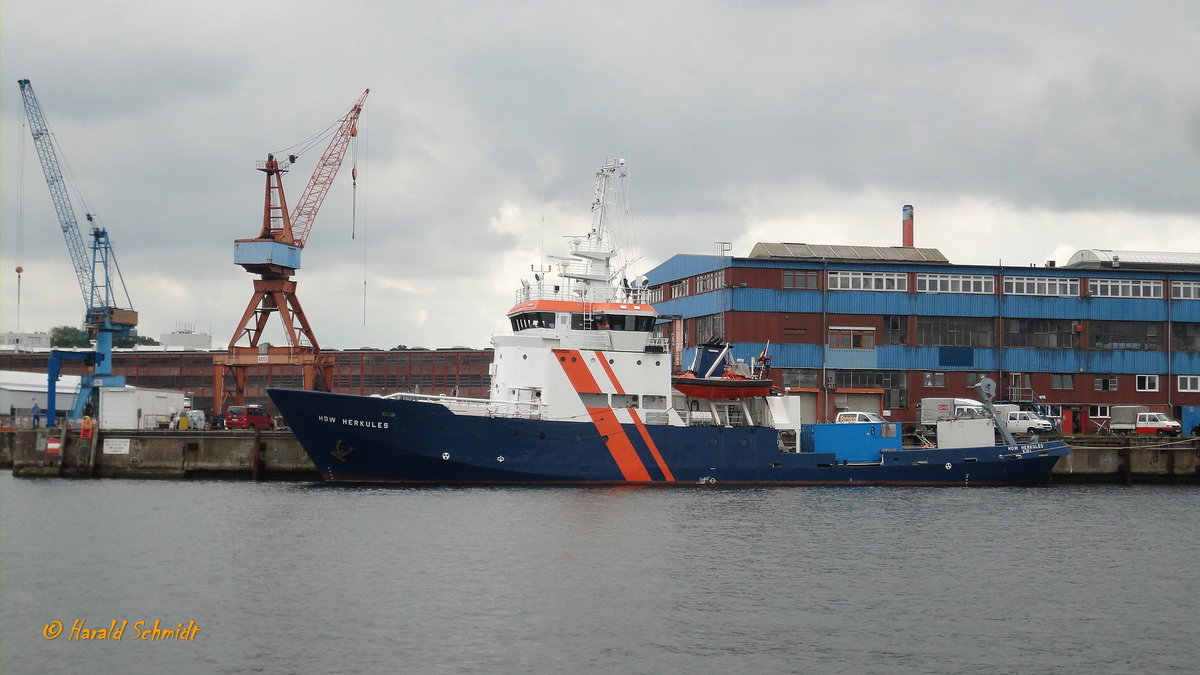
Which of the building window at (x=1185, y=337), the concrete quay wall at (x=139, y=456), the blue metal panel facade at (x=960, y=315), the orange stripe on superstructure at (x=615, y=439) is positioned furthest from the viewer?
the building window at (x=1185, y=337)

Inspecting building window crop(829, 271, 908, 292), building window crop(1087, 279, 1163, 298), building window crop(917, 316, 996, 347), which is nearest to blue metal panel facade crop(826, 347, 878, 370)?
building window crop(917, 316, 996, 347)

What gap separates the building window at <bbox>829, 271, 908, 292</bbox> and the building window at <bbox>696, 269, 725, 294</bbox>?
17.9 ft

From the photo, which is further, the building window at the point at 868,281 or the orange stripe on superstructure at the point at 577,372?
the building window at the point at 868,281

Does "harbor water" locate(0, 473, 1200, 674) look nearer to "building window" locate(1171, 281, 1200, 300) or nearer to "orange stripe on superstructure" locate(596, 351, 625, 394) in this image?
"orange stripe on superstructure" locate(596, 351, 625, 394)

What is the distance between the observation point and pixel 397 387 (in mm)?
88875

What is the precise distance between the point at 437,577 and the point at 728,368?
19454mm

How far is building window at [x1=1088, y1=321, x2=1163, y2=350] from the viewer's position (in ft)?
192

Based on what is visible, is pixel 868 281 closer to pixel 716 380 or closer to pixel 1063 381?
pixel 1063 381

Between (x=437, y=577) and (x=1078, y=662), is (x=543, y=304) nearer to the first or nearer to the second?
(x=437, y=577)

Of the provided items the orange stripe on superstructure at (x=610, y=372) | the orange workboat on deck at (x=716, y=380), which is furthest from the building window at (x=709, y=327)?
the orange stripe on superstructure at (x=610, y=372)

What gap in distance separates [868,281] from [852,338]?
9.77 ft

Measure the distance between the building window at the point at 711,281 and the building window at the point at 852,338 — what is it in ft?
19.7

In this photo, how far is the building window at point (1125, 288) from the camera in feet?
192

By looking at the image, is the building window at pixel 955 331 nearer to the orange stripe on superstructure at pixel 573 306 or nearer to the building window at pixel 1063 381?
the building window at pixel 1063 381
